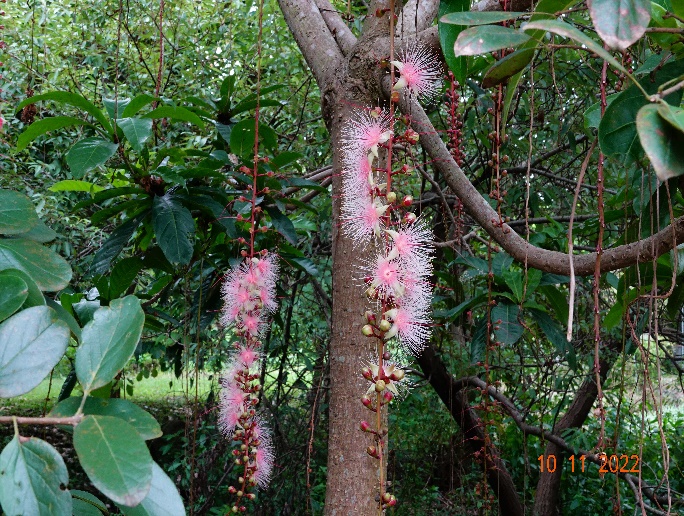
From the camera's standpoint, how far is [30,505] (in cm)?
41

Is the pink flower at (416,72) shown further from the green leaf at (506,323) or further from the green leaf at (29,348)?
the green leaf at (506,323)

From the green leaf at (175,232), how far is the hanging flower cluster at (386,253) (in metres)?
0.54

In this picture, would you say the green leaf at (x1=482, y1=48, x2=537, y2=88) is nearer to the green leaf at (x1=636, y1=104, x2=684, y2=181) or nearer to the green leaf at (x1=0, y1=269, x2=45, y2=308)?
the green leaf at (x1=636, y1=104, x2=684, y2=181)

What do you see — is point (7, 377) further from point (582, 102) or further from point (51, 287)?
point (582, 102)

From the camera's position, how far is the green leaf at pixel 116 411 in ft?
1.52

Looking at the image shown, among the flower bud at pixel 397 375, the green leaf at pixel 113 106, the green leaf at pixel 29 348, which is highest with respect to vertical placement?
the green leaf at pixel 113 106

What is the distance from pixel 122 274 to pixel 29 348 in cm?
111

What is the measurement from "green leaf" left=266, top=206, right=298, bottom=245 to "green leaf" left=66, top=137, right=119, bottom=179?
0.38 meters

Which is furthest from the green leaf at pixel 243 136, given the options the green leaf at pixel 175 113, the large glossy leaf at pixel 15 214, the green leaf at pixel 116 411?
the green leaf at pixel 116 411

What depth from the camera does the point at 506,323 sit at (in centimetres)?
158

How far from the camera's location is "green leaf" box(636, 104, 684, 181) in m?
0.42

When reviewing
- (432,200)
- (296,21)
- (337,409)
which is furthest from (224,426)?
(432,200)

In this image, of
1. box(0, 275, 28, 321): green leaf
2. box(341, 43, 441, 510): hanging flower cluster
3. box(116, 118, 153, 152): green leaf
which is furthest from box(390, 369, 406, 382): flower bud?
box(116, 118, 153, 152): green leaf

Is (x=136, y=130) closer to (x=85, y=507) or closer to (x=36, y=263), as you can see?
(x=36, y=263)
